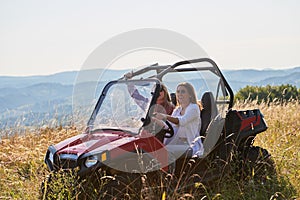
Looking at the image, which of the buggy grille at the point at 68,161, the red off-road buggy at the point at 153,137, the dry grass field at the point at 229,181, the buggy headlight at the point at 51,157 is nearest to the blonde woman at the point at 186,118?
the red off-road buggy at the point at 153,137

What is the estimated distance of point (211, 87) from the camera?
227 inches

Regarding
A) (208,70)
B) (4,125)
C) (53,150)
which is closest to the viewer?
(53,150)

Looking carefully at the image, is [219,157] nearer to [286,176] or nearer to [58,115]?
[286,176]

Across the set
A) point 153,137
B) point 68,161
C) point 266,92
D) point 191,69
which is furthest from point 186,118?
point 266,92

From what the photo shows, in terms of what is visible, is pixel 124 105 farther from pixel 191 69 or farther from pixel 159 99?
pixel 191 69

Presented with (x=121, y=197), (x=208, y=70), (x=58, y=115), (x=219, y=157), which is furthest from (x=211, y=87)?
(x=58, y=115)

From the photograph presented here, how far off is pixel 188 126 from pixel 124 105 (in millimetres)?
801

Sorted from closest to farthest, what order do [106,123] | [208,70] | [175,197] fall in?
[175,197] → [106,123] → [208,70]

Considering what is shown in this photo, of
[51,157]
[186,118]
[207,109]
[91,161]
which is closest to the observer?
[91,161]

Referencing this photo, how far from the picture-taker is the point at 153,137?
491 cm

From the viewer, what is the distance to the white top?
17.3 ft

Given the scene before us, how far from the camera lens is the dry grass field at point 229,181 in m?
4.96

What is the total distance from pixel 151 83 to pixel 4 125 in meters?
4.36

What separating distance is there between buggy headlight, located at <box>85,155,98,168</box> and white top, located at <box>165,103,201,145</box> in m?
1.07
